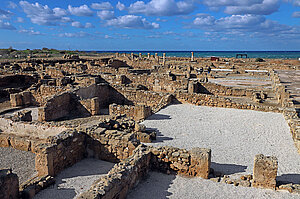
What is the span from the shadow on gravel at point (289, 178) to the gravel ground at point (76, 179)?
498cm

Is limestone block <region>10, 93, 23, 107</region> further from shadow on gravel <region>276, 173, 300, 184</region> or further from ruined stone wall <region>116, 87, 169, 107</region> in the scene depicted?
shadow on gravel <region>276, 173, 300, 184</region>

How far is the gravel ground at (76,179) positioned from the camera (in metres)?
6.73

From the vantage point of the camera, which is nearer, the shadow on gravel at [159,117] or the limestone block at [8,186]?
the limestone block at [8,186]

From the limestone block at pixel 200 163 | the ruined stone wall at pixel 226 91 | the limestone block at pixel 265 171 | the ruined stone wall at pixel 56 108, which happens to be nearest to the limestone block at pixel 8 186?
the limestone block at pixel 200 163

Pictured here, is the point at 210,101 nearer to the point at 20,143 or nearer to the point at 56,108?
the point at 56,108

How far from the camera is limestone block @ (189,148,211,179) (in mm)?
6633

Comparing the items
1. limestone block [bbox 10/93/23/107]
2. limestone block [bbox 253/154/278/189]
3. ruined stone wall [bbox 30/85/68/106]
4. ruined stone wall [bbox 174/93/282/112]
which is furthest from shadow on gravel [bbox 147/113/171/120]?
limestone block [bbox 10/93/23/107]

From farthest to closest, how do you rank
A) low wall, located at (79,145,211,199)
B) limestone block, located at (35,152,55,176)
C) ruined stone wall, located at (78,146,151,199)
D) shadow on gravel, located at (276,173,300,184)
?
1. limestone block, located at (35,152,55,176)
2. shadow on gravel, located at (276,173,300,184)
3. low wall, located at (79,145,211,199)
4. ruined stone wall, located at (78,146,151,199)

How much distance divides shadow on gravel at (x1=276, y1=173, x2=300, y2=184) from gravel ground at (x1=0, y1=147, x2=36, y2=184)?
7.43m

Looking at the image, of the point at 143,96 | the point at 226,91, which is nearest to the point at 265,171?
the point at 143,96

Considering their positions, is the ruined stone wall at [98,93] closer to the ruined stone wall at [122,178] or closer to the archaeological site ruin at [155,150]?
the archaeological site ruin at [155,150]

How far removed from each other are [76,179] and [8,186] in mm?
Answer: 1893

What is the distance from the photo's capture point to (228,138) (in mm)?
9648

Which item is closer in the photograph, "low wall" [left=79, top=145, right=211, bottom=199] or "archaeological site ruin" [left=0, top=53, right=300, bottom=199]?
"low wall" [left=79, top=145, right=211, bottom=199]
